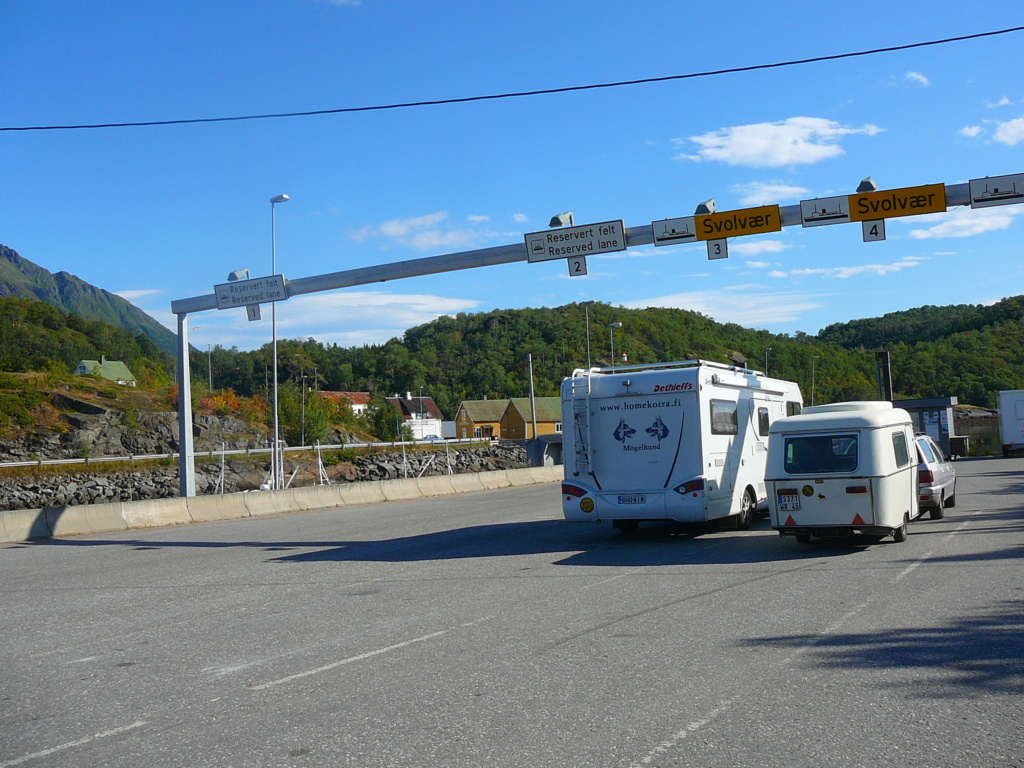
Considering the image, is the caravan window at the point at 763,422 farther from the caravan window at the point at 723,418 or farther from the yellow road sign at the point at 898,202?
the yellow road sign at the point at 898,202

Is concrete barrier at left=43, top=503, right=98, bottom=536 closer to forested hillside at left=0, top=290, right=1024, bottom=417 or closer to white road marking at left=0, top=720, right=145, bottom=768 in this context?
white road marking at left=0, top=720, right=145, bottom=768

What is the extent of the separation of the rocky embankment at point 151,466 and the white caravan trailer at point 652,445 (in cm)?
3293

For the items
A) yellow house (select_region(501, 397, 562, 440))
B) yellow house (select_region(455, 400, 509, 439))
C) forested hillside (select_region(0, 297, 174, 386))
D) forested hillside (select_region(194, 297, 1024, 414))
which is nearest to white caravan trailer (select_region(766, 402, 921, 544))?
forested hillside (select_region(194, 297, 1024, 414))

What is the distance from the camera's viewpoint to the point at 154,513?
866 inches

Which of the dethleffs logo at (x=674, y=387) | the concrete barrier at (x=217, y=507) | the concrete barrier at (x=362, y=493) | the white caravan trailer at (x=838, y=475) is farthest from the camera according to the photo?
the concrete barrier at (x=362, y=493)

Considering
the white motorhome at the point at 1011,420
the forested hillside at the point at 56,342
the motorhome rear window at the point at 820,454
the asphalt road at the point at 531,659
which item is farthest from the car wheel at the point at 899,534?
the forested hillside at the point at 56,342

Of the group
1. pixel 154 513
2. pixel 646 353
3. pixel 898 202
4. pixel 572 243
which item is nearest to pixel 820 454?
pixel 898 202

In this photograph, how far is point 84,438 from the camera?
66312 mm

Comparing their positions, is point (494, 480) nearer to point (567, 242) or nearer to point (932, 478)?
point (567, 242)

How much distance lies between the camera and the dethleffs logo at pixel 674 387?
15062mm

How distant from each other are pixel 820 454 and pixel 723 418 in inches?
101

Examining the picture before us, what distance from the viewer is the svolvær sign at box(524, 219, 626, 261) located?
1731 centimetres

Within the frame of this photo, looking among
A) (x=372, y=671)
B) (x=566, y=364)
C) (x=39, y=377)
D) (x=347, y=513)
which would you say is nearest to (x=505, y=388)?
(x=566, y=364)

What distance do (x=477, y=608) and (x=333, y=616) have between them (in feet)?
4.94
